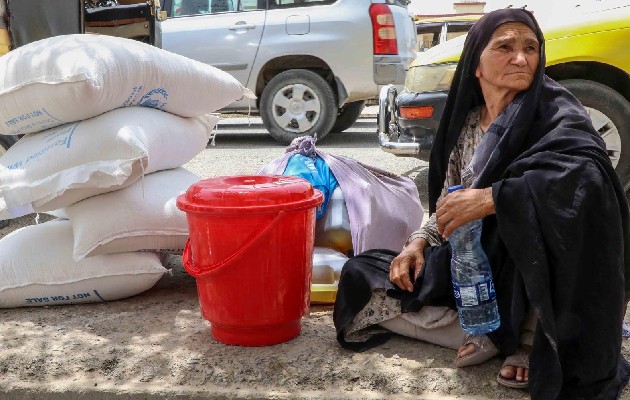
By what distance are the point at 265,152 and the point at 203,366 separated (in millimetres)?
5733

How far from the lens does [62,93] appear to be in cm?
294

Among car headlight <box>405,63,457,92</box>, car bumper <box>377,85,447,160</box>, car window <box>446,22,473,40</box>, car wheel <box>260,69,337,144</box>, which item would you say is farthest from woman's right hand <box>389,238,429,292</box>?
car window <box>446,22,473,40</box>

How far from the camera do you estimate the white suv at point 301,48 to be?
26.8ft

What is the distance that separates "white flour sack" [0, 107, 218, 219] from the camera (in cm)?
295

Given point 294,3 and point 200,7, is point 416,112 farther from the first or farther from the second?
point 200,7

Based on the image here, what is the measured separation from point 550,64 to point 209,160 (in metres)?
4.00

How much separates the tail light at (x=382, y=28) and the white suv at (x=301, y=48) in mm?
12

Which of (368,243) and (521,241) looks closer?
(521,241)

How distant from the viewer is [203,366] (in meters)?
2.54

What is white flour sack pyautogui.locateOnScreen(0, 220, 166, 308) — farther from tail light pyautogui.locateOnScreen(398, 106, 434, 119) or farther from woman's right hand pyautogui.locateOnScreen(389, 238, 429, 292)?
tail light pyautogui.locateOnScreen(398, 106, 434, 119)

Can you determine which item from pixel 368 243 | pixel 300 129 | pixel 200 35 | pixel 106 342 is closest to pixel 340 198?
pixel 368 243

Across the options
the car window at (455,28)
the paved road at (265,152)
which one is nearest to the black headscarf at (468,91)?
the paved road at (265,152)

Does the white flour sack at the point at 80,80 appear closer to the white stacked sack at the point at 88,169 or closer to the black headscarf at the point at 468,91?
the white stacked sack at the point at 88,169

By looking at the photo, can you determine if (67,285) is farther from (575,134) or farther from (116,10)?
(116,10)
